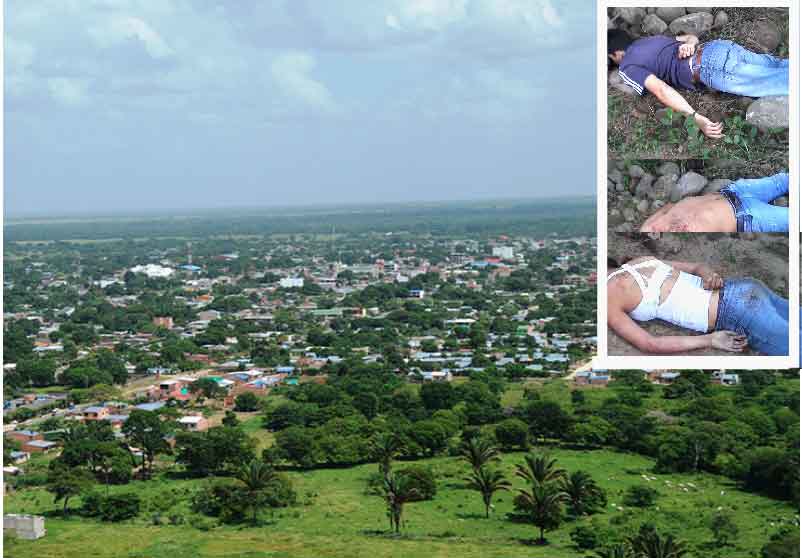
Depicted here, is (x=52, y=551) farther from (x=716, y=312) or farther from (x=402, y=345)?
(x=402, y=345)

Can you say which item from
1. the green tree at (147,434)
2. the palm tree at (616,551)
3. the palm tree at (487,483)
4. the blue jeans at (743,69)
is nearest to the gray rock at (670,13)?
the blue jeans at (743,69)

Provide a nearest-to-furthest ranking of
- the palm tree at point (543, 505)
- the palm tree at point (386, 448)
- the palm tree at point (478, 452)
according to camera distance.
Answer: the palm tree at point (543, 505), the palm tree at point (478, 452), the palm tree at point (386, 448)

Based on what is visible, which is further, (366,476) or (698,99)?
(366,476)

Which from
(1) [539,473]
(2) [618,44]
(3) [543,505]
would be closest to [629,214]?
(2) [618,44]

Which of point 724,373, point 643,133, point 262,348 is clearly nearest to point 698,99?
point 643,133

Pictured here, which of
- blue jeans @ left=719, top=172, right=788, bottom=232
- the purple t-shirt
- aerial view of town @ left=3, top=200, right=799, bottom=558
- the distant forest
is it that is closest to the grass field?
aerial view of town @ left=3, top=200, right=799, bottom=558

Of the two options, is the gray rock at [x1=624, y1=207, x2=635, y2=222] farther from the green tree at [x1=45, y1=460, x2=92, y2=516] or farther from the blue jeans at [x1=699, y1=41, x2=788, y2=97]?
the green tree at [x1=45, y1=460, x2=92, y2=516]

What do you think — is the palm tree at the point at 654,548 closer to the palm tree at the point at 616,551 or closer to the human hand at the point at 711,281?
the palm tree at the point at 616,551
